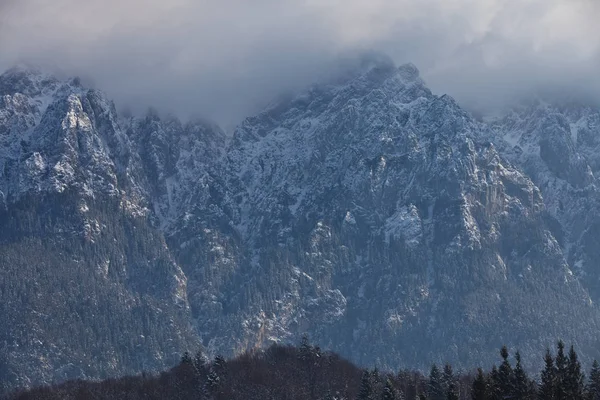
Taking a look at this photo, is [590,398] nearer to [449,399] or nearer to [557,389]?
[557,389]

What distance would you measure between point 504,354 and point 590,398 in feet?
44.9

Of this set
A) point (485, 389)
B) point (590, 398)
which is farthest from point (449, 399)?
point (590, 398)

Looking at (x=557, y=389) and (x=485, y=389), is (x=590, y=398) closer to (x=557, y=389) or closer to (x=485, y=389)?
(x=557, y=389)

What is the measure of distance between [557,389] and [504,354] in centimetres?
883

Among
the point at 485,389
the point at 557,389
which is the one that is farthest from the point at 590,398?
the point at 485,389

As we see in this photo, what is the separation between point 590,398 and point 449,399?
20459 millimetres

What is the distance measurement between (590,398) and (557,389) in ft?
16.7

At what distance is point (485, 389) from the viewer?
Answer: 190 m

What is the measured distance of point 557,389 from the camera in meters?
198

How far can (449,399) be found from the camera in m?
196

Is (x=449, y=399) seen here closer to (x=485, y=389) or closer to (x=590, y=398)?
(x=485, y=389)

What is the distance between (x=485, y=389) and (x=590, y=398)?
19046mm

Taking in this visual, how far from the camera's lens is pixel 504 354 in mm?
199000

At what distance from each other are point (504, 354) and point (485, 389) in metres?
10.9
